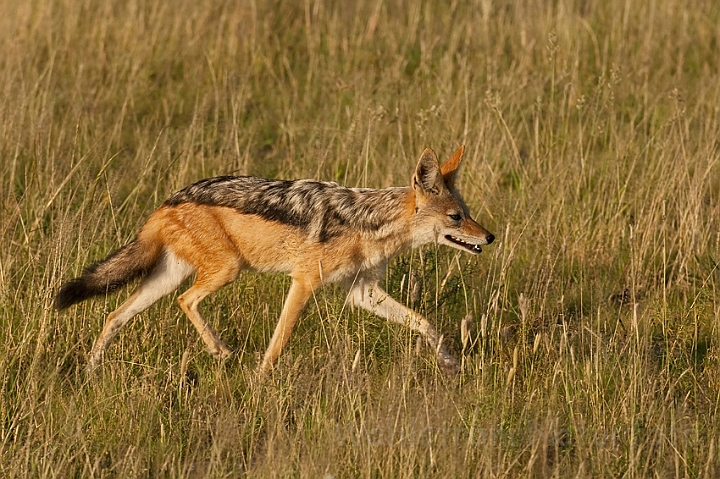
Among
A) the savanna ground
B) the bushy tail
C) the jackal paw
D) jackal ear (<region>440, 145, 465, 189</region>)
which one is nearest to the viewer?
the savanna ground

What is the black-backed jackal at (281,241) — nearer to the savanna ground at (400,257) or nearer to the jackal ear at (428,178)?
the jackal ear at (428,178)

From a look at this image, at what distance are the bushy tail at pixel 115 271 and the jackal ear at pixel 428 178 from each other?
5.11 feet

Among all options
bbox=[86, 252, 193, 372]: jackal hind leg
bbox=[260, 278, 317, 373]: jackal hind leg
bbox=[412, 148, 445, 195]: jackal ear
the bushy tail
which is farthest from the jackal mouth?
the bushy tail

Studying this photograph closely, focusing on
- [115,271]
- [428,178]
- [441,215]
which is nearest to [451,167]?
[428,178]

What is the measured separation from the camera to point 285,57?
33.0ft

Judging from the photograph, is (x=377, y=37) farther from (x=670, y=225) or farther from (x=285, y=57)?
(x=670, y=225)

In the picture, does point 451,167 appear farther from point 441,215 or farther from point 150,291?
point 150,291

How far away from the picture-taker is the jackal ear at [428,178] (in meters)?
6.17

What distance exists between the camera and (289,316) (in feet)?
19.9

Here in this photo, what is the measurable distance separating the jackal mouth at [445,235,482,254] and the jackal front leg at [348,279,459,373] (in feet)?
1.65

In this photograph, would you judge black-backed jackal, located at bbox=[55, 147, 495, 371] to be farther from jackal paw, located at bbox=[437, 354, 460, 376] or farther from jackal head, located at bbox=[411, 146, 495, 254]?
jackal paw, located at bbox=[437, 354, 460, 376]

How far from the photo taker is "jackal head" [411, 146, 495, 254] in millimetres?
6250

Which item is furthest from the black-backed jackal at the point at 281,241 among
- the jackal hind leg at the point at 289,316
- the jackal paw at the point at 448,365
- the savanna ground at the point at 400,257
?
the jackal paw at the point at 448,365

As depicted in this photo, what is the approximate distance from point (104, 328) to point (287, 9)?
5400 mm
